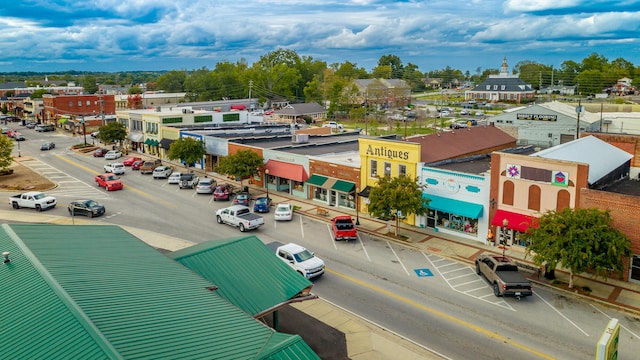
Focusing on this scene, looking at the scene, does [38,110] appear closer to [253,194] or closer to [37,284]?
[253,194]

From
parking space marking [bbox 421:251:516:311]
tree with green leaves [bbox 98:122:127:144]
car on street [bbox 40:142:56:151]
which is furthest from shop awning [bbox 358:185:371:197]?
car on street [bbox 40:142:56:151]

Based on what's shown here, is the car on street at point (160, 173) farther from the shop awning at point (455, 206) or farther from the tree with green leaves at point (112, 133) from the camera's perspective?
the shop awning at point (455, 206)

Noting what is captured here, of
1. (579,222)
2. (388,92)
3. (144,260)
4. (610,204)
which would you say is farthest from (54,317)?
(388,92)

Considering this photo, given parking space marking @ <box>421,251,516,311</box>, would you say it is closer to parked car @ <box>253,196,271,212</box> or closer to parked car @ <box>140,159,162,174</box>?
parked car @ <box>253,196,271,212</box>

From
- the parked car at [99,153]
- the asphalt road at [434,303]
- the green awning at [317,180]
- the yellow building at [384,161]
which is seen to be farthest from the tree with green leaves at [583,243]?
the parked car at [99,153]

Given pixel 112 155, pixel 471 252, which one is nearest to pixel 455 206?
pixel 471 252

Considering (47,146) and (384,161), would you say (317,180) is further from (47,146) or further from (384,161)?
(47,146)
